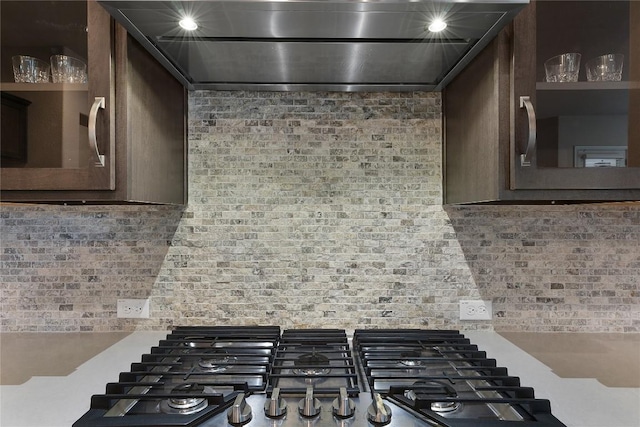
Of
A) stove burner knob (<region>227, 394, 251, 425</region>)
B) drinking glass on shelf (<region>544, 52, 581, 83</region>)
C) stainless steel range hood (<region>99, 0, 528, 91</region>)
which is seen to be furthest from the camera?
drinking glass on shelf (<region>544, 52, 581, 83</region>)

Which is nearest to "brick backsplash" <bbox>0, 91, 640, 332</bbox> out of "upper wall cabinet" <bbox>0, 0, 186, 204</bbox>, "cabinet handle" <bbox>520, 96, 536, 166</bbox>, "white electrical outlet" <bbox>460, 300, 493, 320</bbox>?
"white electrical outlet" <bbox>460, 300, 493, 320</bbox>

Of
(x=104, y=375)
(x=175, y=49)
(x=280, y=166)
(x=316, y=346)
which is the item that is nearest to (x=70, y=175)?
(x=175, y=49)

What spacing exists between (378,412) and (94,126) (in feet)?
2.92

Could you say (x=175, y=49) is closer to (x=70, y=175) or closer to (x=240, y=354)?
(x=70, y=175)

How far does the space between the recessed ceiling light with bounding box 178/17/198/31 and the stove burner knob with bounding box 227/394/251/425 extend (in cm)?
87

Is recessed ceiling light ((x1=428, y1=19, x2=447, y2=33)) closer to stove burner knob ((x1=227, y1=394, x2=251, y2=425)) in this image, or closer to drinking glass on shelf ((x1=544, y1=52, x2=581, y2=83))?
drinking glass on shelf ((x1=544, y1=52, x2=581, y2=83))

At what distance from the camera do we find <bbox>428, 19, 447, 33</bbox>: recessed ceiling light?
3.16 ft

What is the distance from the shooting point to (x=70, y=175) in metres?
0.97

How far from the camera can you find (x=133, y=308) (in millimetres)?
1401

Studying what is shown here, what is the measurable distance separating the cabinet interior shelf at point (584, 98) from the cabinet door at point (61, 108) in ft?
3.53

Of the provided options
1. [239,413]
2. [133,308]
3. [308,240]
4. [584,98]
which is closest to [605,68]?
[584,98]

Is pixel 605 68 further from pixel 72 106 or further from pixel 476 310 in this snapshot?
pixel 72 106

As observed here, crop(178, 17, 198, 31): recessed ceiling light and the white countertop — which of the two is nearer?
the white countertop

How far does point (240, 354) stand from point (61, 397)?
1.39ft
